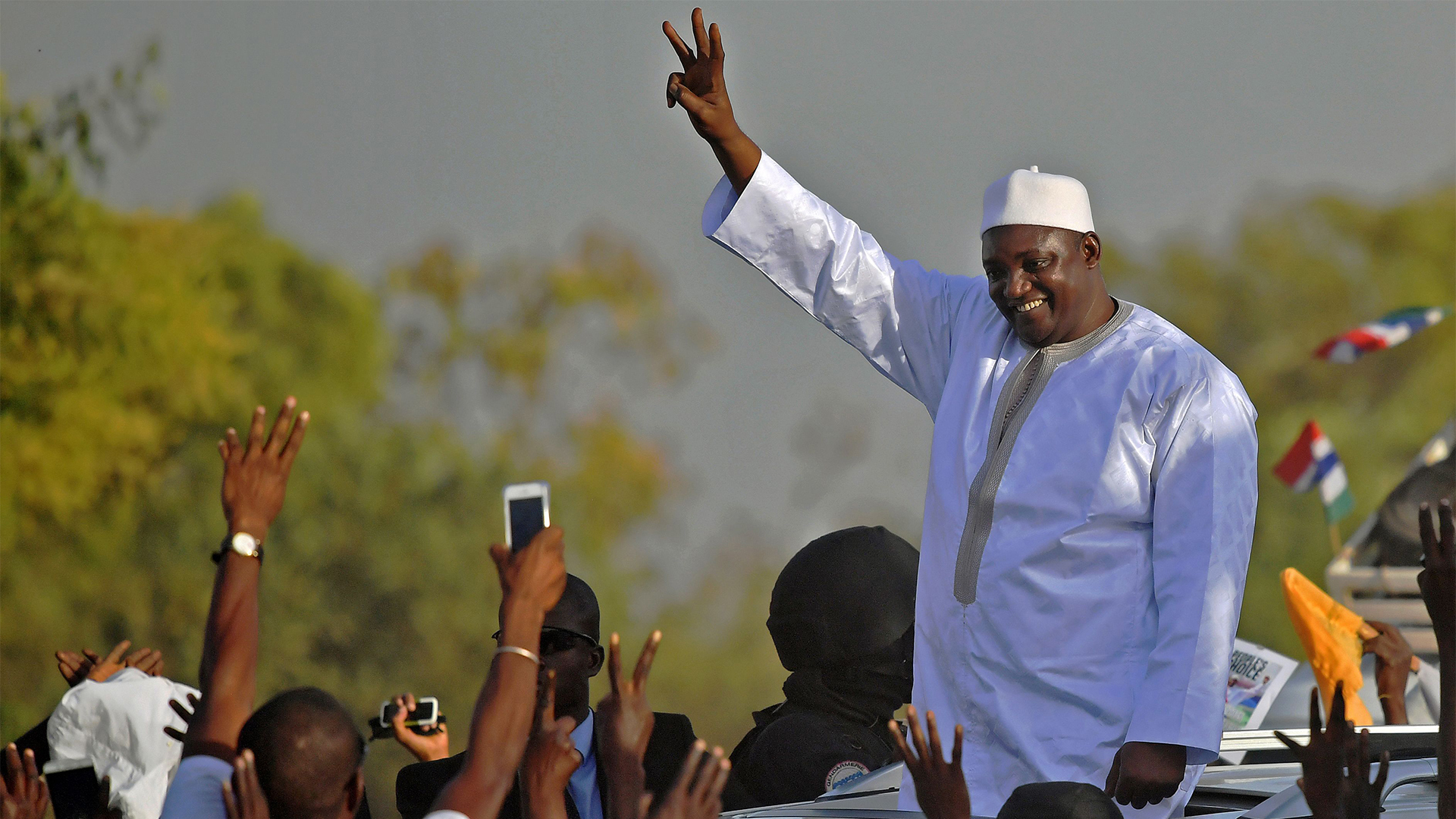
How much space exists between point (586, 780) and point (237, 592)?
1.17 meters

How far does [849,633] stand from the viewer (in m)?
4.18

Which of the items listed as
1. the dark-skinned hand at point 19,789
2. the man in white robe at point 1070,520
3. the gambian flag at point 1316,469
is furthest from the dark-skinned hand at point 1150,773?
the gambian flag at point 1316,469

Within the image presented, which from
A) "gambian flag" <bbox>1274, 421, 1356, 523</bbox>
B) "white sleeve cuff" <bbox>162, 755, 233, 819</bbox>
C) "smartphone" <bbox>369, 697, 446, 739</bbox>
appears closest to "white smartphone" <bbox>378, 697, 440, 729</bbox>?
"smartphone" <bbox>369, 697, 446, 739</bbox>

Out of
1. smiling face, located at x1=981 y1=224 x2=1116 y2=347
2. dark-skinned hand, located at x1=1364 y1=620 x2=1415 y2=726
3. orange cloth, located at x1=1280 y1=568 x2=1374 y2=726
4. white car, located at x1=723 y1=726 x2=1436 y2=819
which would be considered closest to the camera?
white car, located at x1=723 y1=726 x2=1436 y2=819

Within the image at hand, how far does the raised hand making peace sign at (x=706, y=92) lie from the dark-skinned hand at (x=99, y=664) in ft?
7.30

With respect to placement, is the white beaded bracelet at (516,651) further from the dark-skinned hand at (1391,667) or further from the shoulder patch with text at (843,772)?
Answer: the dark-skinned hand at (1391,667)

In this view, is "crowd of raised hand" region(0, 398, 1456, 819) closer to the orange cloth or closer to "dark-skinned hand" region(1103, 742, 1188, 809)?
"dark-skinned hand" region(1103, 742, 1188, 809)

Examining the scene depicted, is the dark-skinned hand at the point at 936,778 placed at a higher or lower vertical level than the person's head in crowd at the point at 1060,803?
higher

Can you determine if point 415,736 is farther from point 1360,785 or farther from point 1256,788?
point 1360,785

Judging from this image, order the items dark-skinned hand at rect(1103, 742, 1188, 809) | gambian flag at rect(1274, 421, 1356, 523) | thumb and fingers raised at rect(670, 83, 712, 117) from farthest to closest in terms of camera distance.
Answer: gambian flag at rect(1274, 421, 1356, 523)
thumb and fingers raised at rect(670, 83, 712, 117)
dark-skinned hand at rect(1103, 742, 1188, 809)

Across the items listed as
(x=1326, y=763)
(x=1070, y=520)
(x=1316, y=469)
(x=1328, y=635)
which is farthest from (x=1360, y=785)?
(x=1316, y=469)

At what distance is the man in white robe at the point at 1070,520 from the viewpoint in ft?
10.2

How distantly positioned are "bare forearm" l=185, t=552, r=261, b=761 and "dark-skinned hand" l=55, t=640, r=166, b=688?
1849 mm

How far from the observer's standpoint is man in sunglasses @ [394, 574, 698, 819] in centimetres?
364
